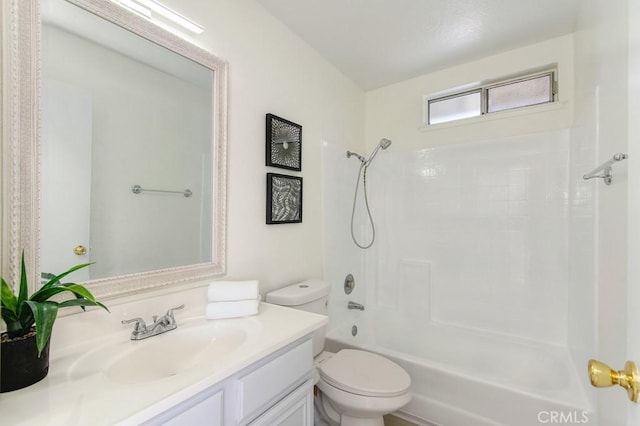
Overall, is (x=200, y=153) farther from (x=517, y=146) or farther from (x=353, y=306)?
(x=517, y=146)

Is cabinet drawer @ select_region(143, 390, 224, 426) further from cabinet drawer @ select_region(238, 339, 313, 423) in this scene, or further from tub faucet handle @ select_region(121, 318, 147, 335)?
tub faucet handle @ select_region(121, 318, 147, 335)

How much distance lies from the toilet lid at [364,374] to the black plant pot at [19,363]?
1175 millimetres

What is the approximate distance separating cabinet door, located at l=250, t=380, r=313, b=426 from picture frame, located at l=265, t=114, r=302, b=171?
3.76 feet

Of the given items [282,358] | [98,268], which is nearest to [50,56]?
[98,268]

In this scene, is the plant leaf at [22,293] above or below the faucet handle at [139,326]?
above

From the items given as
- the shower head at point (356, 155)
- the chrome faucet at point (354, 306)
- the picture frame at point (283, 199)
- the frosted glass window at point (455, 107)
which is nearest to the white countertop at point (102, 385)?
the picture frame at point (283, 199)

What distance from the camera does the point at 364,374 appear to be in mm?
1512

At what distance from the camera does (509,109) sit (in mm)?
2230

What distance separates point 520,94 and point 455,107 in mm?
461

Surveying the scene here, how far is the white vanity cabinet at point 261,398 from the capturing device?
0.76 metres

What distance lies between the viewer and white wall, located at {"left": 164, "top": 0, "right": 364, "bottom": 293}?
1.47 metres

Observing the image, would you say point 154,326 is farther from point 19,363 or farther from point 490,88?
point 490,88

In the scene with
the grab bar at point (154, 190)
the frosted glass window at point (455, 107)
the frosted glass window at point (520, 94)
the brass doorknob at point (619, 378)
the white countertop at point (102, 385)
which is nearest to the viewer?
the brass doorknob at point (619, 378)

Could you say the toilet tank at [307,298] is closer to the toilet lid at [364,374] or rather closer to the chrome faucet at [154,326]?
the toilet lid at [364,374]
